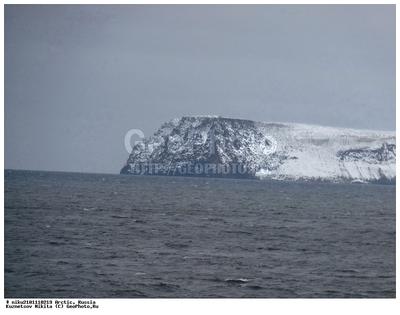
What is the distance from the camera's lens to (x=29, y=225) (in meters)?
62.8

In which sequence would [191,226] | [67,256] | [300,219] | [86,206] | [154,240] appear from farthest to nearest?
1. [86,206]
2. [300,219]
3. [191,226]
4. [154,240]
5. [67,256]

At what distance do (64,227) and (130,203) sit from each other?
3665 cm

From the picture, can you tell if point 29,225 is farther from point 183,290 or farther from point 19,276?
point 183,290

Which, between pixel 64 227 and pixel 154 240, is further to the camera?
pixel 64 227

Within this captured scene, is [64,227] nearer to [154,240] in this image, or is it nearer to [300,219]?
[154,240]

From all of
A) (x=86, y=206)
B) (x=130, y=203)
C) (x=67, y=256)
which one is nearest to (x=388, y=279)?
(x=67, y=256)

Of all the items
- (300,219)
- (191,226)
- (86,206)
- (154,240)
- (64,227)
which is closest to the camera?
(154,240)

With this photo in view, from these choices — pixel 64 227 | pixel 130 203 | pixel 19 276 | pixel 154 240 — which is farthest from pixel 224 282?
pixel 130 203

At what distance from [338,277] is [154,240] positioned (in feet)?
56.6

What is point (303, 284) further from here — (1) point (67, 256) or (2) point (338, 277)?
(1) point (67, 256)

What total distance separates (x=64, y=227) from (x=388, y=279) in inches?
1153

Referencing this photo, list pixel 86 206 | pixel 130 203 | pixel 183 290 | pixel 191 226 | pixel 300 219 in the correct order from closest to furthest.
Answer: pixel 183 290 → pixel 191 226 → pixel 300 219 → pixel 86 206 → pixel 130 203

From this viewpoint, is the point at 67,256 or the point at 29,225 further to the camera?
the point at 29,225

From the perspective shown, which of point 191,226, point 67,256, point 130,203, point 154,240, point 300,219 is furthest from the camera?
point 130,203
